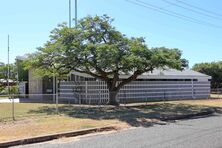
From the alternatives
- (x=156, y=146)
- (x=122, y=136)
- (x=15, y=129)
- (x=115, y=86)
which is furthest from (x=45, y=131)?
(x=115, y=86)

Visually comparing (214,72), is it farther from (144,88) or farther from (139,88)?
(139,88)

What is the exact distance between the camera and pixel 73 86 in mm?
30859

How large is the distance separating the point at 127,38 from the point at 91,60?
274 centimetres

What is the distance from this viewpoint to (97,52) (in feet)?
77.6

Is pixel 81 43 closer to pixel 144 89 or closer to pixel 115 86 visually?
pixel 115 86

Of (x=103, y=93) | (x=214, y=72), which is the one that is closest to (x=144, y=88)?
(x=103, y=93)

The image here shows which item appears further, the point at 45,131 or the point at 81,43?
the point at 81,43

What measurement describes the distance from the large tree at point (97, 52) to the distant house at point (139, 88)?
3569 millimetres

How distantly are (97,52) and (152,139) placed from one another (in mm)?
12206

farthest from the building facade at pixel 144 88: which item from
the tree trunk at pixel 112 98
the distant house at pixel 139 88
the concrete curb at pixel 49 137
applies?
the concrete curb at pixel 49 137

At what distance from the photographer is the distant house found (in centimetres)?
3017

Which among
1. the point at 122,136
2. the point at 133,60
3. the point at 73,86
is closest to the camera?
the point at 122,136

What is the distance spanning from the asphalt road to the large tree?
972cm

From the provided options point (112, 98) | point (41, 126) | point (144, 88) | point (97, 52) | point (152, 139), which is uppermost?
point (97, 52)
